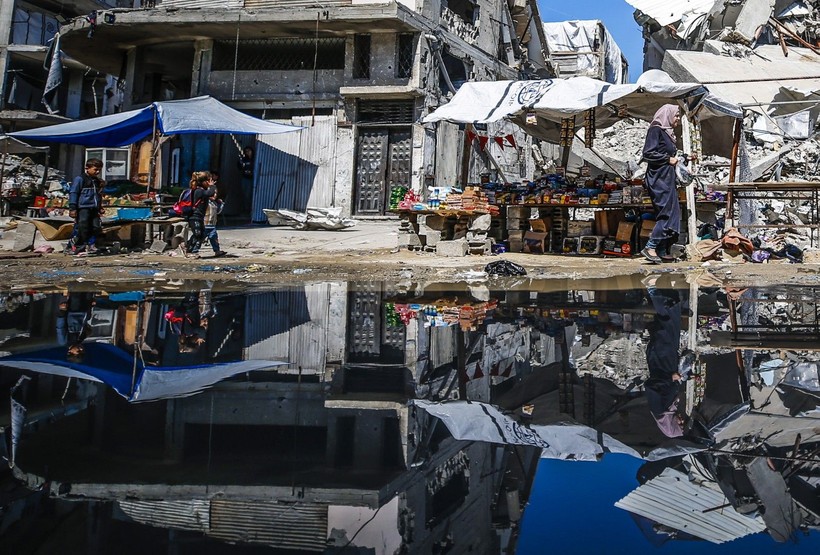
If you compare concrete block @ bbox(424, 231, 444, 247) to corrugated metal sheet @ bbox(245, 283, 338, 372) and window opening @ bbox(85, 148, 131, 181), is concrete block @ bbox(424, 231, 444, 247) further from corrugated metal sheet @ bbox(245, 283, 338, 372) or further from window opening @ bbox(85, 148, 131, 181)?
window opening @ bbox(85, 148, 131, 181)

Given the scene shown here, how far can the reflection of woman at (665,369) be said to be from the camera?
266 cm

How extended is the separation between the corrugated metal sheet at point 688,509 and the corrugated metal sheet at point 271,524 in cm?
82

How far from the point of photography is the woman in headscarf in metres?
10.3

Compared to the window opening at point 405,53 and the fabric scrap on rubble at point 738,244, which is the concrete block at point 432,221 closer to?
the fabric scrap on rubble at point 738,244

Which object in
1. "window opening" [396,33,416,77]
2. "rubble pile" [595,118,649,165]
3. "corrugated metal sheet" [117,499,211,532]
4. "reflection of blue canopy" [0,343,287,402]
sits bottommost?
"corrugated metal sheet" [117,499,211,532]

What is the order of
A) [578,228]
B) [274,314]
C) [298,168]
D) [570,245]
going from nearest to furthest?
[274,314] < [570,245] < [578,228] < [298,168]

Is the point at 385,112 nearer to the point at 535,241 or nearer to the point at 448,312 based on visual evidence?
the point at 535,241

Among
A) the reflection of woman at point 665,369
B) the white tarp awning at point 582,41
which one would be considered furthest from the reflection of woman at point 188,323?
the white tarp awning at point 582,41

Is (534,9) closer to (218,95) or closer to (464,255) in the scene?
(218,95)

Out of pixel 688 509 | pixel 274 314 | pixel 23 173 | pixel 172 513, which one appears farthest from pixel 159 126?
pixel 23 173

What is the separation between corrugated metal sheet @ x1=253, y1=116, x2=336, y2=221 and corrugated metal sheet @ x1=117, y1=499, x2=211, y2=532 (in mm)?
16616

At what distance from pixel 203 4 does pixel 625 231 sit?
43.8 ft

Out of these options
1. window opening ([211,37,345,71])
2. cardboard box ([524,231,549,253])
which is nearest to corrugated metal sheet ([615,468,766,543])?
cardboard box ([524,231,549,253])

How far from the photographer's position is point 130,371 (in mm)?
3518
